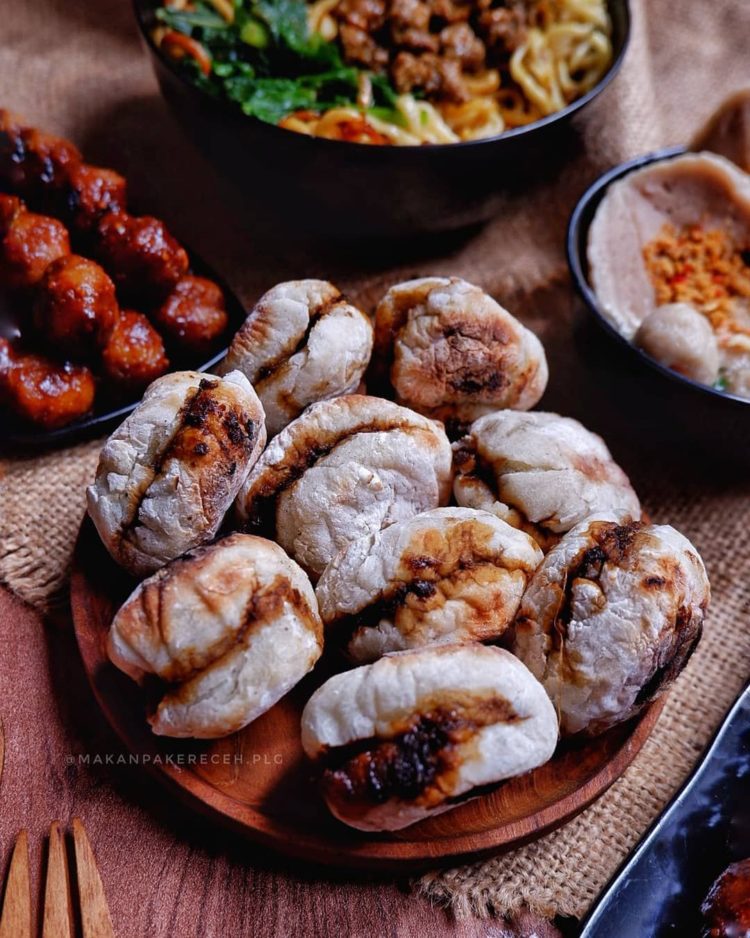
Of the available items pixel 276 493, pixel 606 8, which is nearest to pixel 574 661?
pixel 276 493

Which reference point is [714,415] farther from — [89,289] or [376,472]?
[89,289]

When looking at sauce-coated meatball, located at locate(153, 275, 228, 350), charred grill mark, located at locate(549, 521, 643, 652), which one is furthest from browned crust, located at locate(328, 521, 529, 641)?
sauce-coated meatball, located at locate(153, 275, 228, 350)

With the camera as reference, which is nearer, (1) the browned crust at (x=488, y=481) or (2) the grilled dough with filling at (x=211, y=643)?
(2) the grilled dough with filling at (x=211, y=643)

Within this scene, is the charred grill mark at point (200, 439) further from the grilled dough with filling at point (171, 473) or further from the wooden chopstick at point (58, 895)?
the wooden chopstick at point (58, 895)

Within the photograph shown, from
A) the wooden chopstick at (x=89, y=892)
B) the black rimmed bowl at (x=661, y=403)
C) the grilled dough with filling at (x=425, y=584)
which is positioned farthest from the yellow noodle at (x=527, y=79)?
the wooden chopstick at (x=89, y=892)

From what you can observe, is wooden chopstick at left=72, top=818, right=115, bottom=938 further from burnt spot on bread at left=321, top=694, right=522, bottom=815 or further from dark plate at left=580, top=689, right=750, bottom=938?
dark plate at left=580, top=689, right=750, bottom=938

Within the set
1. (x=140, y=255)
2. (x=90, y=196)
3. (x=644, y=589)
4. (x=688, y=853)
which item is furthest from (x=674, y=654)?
(x=90, y=196)

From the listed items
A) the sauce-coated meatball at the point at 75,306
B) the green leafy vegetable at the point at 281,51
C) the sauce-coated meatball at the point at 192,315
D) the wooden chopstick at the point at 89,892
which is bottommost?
the wooden chopstick at the point at 89,892
